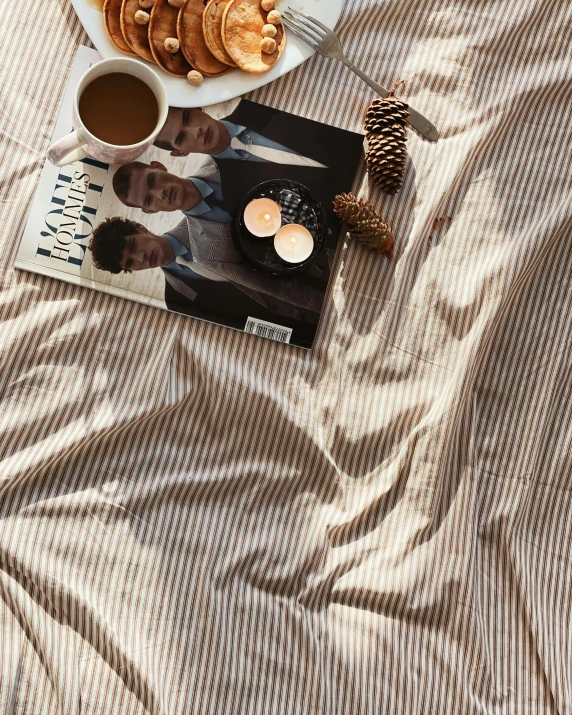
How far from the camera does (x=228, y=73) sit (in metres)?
0.85

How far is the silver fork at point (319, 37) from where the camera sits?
852 millimetres

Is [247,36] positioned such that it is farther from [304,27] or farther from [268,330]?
[268,330]

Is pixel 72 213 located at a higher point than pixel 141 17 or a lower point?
lower

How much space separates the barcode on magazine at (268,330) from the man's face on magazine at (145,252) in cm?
13

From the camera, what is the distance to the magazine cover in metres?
0.84

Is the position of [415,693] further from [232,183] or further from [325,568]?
[232,183]

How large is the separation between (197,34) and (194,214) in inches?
8.6

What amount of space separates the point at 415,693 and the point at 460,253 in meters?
0.57

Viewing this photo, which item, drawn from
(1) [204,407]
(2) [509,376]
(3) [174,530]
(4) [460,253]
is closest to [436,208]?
(4) [460,253]

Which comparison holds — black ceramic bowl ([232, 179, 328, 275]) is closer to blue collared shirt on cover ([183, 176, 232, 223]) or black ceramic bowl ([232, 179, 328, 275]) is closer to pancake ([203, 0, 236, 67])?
blue collared shirt on cover ([183, 176, 232, 223])

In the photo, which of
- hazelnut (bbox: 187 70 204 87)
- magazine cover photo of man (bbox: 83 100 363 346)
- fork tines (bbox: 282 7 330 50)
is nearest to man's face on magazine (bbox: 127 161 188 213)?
magazine cover photo of man (bbox: 83 100 363 346)

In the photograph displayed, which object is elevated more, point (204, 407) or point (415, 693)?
point (204, 407)

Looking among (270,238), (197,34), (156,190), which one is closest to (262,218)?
(270,238)

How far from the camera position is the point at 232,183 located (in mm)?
870
